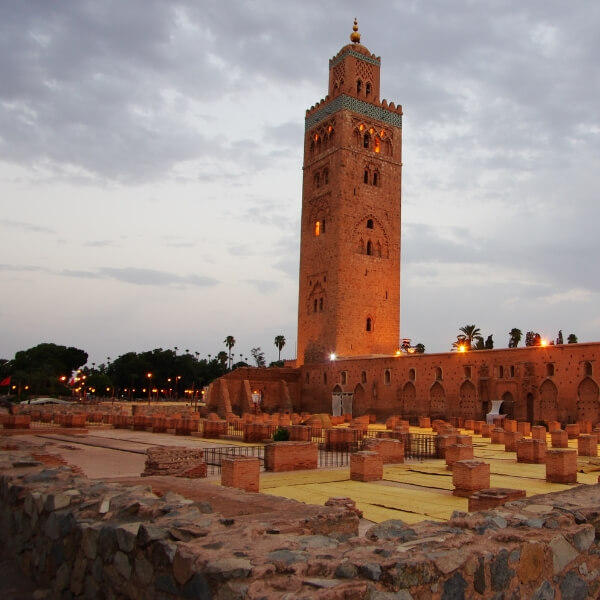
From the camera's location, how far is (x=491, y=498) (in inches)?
276

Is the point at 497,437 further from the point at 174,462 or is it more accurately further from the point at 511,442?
the point at 174,462

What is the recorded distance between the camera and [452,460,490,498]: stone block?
30.0ft

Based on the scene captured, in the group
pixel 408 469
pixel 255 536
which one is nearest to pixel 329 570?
pixel 255 536

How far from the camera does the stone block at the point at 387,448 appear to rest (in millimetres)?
13367

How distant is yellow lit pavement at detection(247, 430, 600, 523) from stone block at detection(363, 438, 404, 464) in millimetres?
304

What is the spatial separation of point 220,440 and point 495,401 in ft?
43.0

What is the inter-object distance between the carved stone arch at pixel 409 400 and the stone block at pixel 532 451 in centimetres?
1612

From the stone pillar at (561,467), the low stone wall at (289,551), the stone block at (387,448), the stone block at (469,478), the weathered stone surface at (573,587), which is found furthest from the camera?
the stone block at (387,448)

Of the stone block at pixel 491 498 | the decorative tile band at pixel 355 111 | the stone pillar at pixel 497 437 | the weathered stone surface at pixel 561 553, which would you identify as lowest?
the stone pillar at pixel 497 437

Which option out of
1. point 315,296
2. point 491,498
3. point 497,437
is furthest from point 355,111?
point 491,498

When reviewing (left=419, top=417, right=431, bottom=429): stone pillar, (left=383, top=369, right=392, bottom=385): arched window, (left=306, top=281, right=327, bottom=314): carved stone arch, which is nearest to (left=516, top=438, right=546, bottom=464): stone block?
(left=419, top=417, right=431, bottom=429): stone pillar

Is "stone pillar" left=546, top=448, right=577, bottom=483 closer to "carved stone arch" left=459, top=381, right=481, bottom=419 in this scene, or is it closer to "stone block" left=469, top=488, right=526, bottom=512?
"stone block" left=469, top=488, right=526, bottom=512

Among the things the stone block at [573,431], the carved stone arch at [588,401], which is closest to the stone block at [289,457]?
the stone block at [573,431]

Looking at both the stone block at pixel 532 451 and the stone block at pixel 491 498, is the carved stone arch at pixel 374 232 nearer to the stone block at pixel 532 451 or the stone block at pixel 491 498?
the stone block at pixel 532 451
